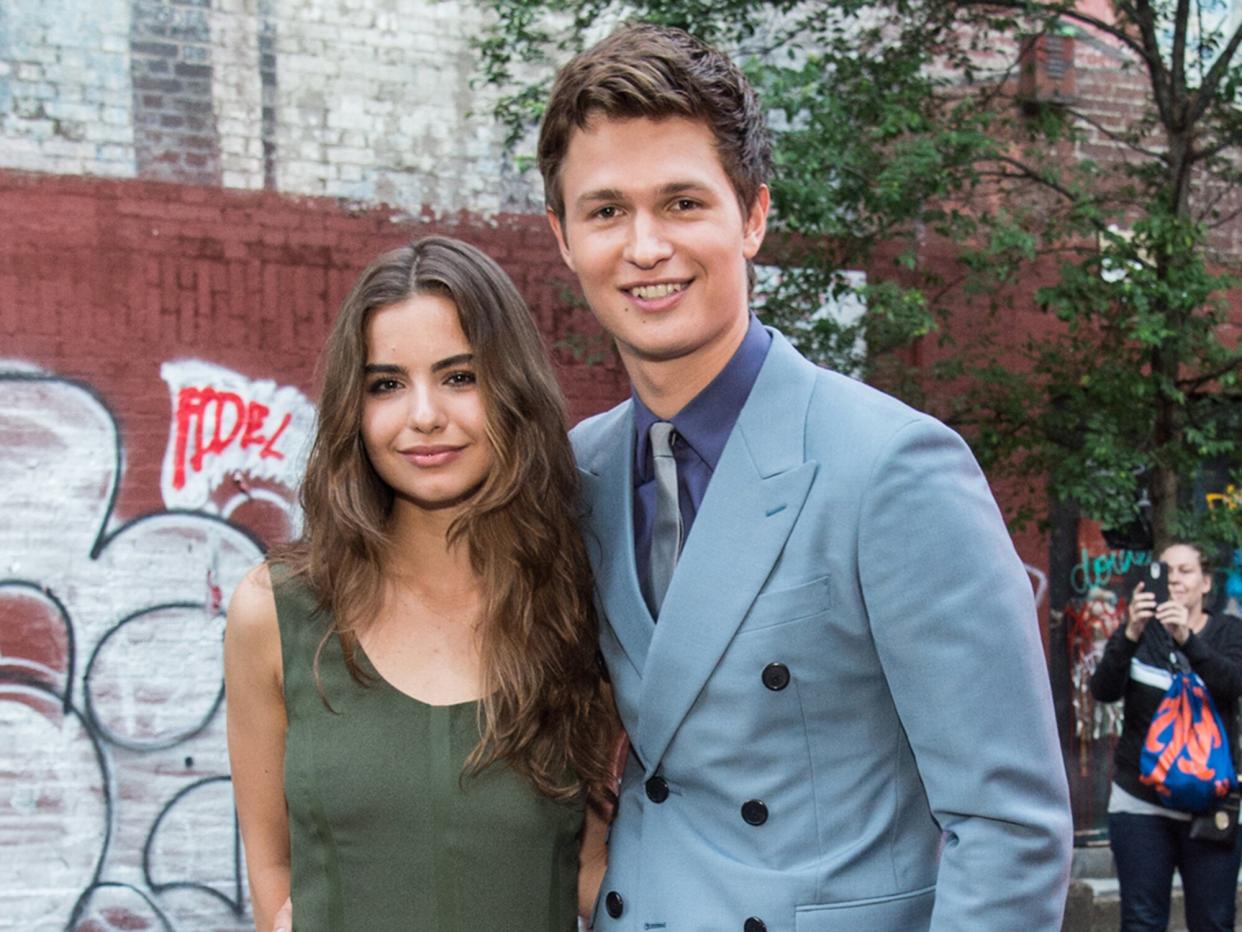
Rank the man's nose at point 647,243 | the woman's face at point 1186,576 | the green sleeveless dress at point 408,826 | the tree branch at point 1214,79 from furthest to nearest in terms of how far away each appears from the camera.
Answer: the tree branch at point 1214,79 < the woman's face at point 1186,576 < the green sleeveless dress at point 408,826 < the man's nose at point 647,243

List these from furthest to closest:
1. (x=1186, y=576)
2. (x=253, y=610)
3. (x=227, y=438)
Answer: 1. (x=227, y=438)
2. (x=1186, y=576)
3. (x=253, y=610)

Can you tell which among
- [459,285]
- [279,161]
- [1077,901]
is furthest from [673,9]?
[1077,901]

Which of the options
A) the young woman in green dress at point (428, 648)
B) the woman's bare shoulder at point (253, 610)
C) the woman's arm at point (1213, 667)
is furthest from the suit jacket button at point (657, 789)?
the woman's arm at point (1213, 667)

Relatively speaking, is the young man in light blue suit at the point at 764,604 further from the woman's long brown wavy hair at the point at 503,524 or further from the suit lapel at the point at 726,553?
the woman's long brown wavy hair at the point at 503,524

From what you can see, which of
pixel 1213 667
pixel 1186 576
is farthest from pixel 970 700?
pixel 1186 576

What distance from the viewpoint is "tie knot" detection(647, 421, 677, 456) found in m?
2.56

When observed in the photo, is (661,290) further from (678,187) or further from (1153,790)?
(1153,790)

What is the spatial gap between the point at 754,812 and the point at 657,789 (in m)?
0.23

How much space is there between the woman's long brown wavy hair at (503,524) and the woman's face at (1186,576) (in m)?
4.06

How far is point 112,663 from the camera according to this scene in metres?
6.99

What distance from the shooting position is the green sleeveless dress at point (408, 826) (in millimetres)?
2783

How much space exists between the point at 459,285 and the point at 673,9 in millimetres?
3804

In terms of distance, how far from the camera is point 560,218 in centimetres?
269

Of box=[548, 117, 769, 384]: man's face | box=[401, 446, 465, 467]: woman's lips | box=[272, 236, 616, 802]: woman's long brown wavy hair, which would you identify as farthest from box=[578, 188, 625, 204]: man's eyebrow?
box=[401, 446, 465, 467]: woman's lips
